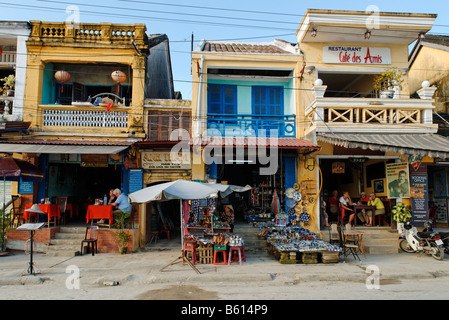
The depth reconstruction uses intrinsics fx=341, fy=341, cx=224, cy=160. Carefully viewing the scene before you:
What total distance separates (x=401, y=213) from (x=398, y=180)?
4.27 feet

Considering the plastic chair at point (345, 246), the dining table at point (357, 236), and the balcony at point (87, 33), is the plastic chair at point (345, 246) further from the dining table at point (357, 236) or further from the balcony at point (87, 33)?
the balcony at point (87, 33)

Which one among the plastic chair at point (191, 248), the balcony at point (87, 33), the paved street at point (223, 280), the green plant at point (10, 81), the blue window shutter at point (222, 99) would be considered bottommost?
the paved street at point (223, 280)

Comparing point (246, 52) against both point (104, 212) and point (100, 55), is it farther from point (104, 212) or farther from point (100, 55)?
point (104, 212)

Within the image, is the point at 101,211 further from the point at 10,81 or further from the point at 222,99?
the point at 10,81

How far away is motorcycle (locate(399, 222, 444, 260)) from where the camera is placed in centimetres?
1059

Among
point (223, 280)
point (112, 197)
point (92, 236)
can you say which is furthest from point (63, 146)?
point (223, 280)

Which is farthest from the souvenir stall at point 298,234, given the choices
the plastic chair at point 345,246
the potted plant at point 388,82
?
the potted plant at point 388,82

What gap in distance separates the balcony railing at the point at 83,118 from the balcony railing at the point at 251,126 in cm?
357

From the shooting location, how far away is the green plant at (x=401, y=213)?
12.2 metres

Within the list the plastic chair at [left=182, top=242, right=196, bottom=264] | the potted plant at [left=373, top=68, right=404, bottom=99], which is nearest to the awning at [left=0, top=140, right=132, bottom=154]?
the plastic chair at [left=182, top=242, right=196, bottom=264]

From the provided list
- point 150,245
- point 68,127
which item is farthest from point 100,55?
point 150,245

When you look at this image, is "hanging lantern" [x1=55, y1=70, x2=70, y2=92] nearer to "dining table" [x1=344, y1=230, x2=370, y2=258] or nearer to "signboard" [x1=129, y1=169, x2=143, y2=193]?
"signboard" [x1=129, y1=169, x2=143, y2=193]

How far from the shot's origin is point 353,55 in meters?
13.9

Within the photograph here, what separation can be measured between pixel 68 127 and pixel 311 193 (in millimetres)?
9692
